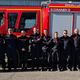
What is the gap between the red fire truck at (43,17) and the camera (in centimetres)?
1938

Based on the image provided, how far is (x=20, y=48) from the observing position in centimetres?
1611

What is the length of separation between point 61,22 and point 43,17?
1008 millimetres

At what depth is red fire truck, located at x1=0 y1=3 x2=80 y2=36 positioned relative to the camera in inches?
763

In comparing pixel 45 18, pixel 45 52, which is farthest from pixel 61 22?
pixel 45 52

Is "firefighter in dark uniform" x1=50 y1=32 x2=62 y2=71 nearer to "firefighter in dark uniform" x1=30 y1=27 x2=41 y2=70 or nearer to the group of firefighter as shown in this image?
the group of firefighter

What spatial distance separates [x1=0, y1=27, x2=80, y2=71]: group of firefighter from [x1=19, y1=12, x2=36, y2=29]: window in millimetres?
3787

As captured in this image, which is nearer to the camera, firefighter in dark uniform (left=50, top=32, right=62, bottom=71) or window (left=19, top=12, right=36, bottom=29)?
firefighter in dark uniform (left=50, top=32, right=62, bottom=71)

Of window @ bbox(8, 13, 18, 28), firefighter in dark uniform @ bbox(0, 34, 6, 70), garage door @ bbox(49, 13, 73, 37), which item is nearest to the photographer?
firefighter in dark uniform @ bbox(0, 34, 6, 70)

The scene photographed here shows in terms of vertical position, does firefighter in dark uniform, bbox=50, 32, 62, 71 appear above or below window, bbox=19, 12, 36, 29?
below

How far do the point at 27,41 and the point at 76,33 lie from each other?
6.39 feet

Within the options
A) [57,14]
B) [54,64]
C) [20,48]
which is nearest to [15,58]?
[20,48]

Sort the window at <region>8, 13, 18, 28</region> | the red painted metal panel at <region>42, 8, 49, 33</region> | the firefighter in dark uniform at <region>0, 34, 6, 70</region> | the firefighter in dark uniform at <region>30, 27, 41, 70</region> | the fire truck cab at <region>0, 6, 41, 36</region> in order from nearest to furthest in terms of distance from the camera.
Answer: the firefighter in dark uniform at <region>0, 34, 6, 70</region> < the firefighter in dark uniform at <region>30, 27, 41, 70</region> < the red painted metal panel at <region>42, 8, 49, 33</region> < the fire truck cab at <region>0, 6, 41, 36</region> < the window at <region>8, 13, 18, 28</region>

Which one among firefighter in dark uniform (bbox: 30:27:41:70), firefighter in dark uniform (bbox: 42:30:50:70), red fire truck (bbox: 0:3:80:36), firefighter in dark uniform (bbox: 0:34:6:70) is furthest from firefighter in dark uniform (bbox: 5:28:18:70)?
red fire truck (bbox: 0:3:80:36)

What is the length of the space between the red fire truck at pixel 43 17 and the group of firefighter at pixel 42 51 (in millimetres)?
3180
